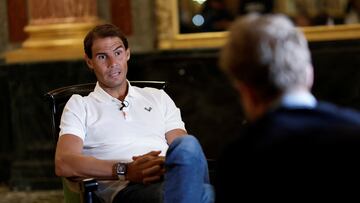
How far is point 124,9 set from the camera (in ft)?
18.6

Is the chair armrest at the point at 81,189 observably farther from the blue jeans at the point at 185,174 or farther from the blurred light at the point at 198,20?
the blurred light at the point at 198,20

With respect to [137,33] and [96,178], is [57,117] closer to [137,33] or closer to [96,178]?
[96,178]

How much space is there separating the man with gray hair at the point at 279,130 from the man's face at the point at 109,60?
1.72 metres

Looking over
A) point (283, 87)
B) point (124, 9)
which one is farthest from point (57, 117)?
point (124, 9)

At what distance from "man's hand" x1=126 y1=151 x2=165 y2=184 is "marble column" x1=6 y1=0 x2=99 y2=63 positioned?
2.70 metres

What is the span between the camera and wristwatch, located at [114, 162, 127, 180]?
A: 2.96 meters

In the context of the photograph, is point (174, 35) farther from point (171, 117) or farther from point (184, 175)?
point (184, 175)

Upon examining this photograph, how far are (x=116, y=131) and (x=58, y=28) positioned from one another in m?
2.49

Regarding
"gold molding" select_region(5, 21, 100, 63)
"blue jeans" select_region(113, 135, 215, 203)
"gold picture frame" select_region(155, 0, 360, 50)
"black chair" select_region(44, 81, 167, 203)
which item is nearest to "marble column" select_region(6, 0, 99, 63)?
"gold molding" select_region(5, 21, 100, 63)

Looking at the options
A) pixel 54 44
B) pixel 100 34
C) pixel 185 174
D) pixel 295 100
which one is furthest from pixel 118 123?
pixel 54 44

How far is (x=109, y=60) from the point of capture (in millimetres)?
3295

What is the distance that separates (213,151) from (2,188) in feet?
5.18

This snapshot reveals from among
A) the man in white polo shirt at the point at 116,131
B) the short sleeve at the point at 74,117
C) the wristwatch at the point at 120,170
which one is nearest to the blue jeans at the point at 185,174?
the man in white polo shirt at the point at 116,131

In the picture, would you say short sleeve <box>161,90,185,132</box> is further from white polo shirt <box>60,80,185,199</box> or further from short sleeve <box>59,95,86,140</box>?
short sleeve <box>59,95,86,140</box>
